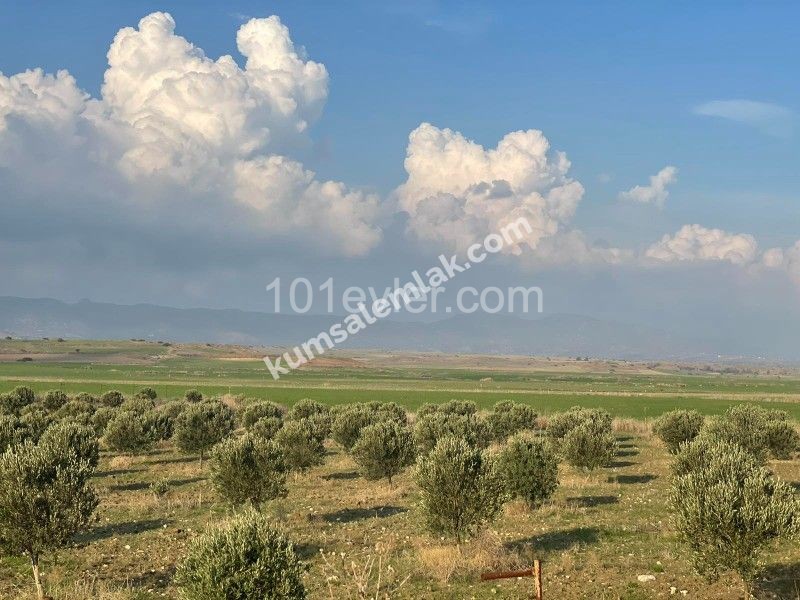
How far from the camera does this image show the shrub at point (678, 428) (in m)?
48.7

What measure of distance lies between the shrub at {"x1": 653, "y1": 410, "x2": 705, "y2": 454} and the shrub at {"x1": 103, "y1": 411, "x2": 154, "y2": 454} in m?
38.4

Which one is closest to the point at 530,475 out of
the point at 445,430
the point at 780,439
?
the point at 445,430

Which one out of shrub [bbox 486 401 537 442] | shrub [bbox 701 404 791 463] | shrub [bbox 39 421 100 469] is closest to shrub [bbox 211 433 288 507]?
shrub [bbox 39 421 100 469]

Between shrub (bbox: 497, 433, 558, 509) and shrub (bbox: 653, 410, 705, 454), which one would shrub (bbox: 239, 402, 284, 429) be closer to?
shrub (bbox: 653, 410, 705, 454)

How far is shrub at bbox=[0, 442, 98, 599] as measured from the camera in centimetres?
1828

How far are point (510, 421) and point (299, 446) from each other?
24.9 metres

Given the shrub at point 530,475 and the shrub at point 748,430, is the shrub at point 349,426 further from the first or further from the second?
the shrub at point 748,430

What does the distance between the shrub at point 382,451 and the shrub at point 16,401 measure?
4249 centimetres

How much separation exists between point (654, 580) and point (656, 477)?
21.3 m

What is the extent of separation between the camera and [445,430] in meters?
47.3

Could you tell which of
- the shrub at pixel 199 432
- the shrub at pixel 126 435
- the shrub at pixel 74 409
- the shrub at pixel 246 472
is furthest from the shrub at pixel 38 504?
the shrub at pixel 74 409

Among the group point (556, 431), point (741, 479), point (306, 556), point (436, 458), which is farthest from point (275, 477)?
point (556, 431)

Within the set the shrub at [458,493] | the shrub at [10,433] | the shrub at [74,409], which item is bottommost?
the shrub at [74,409]

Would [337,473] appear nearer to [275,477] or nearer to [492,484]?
[275,477]
